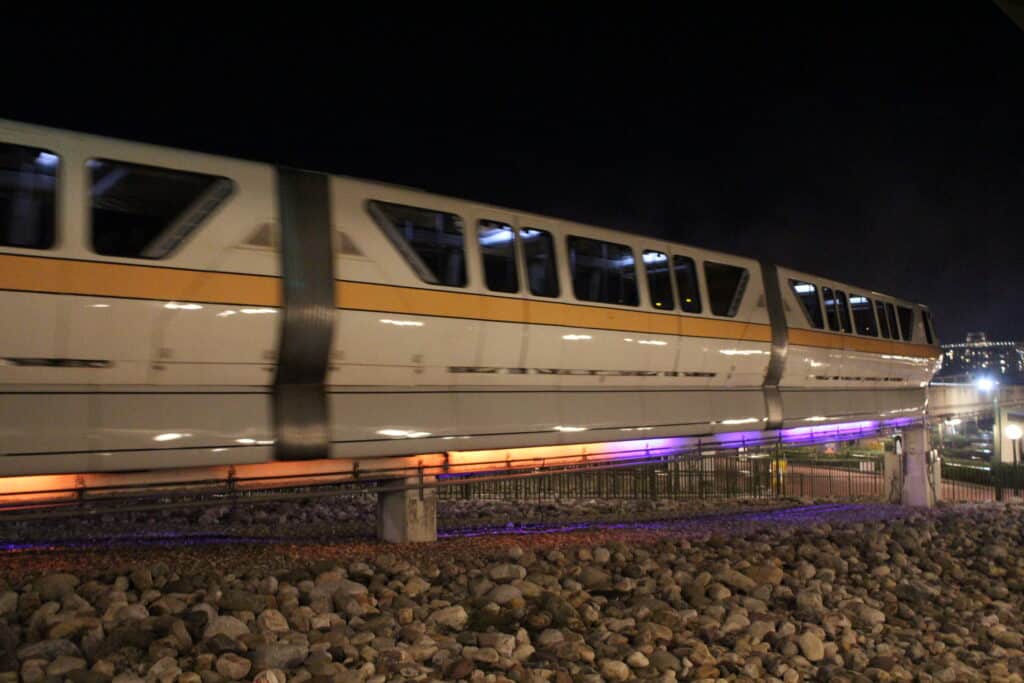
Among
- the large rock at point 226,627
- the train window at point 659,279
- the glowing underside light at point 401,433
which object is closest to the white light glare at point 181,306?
the glowing underside light at point 401,433

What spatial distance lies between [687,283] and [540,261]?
335 centimetres

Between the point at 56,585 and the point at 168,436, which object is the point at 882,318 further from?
the point at 56,585

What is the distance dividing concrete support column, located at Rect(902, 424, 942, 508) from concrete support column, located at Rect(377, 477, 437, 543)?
52.7 feet

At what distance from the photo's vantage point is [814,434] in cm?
1731

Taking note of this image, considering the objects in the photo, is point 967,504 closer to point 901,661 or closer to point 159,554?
point 901,661

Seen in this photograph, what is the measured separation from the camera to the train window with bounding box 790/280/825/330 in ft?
52.7

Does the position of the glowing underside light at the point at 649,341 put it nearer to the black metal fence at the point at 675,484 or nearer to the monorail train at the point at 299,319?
the monorail train at the point at 299,319

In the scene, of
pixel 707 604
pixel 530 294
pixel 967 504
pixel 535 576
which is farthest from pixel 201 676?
pixel 967 504

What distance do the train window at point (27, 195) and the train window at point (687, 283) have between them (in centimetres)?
861

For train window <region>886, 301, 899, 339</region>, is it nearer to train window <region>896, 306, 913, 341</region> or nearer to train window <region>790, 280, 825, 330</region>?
train window <region>896, 306, 913, 341</region>

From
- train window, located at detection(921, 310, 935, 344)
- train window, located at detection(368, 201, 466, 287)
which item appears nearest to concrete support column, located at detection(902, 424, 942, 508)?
train window, located at detection(921, 310, 935, 344)

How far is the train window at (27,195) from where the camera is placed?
6.97m

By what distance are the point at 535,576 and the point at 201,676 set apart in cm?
374

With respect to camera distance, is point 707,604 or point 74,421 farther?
point 707,604
